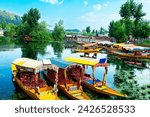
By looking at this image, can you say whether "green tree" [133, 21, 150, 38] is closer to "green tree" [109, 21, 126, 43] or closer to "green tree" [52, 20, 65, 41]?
"green tree" [109, 21, 126, 43]

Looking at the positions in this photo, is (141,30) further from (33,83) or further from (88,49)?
(33,83)

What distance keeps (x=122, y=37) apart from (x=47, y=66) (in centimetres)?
3028

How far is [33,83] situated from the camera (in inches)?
393

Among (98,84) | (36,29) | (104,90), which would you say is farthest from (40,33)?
(104,90)

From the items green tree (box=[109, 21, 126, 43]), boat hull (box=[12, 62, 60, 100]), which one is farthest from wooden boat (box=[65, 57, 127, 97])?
green tree (box=[109, 21, 126, 43])

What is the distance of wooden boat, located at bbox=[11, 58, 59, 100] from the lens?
8.70m

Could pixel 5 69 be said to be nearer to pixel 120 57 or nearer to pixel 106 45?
pixel 120 57

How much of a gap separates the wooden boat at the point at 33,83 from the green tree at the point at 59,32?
103 ft

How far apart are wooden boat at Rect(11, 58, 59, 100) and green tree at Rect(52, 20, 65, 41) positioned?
31.3 m

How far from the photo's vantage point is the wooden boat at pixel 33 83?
8.70 meters

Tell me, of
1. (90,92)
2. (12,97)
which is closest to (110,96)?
(90,92)

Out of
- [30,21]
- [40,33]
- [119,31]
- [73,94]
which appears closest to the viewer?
[73,94]

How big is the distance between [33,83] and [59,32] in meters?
33.3

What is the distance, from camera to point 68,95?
30.2ft
